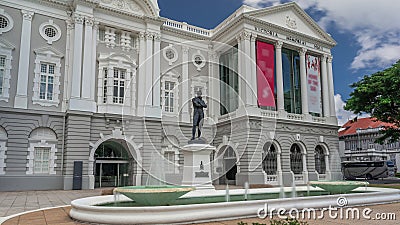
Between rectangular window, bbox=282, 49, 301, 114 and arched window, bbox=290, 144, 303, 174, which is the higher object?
rectangular window, bbox=282, 49, 301, 114

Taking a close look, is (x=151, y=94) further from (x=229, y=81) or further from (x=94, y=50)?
(x=229, y=81)

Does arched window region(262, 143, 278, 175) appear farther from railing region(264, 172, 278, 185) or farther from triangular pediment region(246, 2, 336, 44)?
triangular pediment region(246, 2, 336, 44)

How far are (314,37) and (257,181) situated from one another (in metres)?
15.4

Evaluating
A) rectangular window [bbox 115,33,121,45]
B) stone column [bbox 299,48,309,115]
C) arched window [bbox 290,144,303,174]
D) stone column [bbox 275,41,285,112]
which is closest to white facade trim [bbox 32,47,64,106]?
rectangular window [bbox 115,33,121,45]

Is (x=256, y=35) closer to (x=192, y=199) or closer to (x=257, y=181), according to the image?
(x=257, y=181)

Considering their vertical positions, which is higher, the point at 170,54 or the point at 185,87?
the point at 170,54

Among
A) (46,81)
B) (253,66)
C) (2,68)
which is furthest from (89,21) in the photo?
(253,66)

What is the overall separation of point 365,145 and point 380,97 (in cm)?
3296

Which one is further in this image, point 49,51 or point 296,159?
point 296,159

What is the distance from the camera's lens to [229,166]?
28156mm

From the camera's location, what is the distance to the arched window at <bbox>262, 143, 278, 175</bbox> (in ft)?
89.2

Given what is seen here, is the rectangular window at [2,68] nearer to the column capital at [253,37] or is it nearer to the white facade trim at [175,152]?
the white facade trim at [175,152]

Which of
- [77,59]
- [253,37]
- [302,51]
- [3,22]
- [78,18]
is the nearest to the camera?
[3,22]

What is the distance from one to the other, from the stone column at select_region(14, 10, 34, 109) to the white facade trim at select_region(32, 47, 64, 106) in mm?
555
